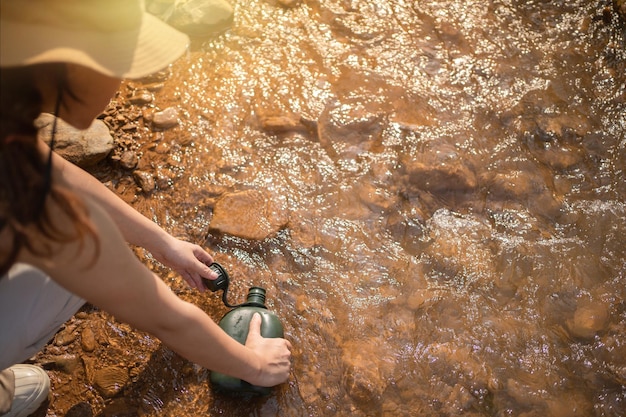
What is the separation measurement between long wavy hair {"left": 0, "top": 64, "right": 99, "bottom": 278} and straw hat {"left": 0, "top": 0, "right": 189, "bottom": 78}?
2.6 inches

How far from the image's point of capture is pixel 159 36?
1.15 m

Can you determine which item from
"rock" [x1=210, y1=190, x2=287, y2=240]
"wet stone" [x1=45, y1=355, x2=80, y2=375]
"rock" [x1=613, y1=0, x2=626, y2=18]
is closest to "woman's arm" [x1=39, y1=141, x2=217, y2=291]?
"rock" [x1=210, y1=190, x2=287, y2=240]

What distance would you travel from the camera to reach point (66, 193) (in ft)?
3.46

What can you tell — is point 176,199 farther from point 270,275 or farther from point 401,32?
point 401,32

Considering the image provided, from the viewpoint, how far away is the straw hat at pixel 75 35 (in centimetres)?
99

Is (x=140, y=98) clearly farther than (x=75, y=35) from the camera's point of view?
Yes

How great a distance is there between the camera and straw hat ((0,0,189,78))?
989 millimetres

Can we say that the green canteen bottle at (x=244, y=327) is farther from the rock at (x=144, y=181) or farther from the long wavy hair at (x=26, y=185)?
the long wavy hair at (x=26, y=185)

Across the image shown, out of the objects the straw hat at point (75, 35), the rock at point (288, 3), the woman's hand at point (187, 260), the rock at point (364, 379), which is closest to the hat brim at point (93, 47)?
the straw hat at point (75, 35)

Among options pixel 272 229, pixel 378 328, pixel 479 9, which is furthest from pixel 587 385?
pixel 479 9

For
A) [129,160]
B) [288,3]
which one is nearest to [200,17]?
[288,3]

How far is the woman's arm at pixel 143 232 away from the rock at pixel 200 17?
5.02ft

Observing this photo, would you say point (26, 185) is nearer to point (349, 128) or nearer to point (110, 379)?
point (110, 379)

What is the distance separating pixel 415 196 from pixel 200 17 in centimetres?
158
